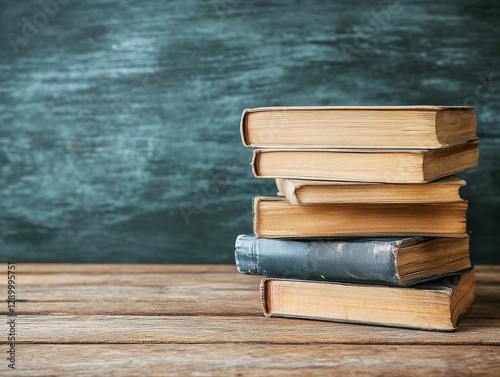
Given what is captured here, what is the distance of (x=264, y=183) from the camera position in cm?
195

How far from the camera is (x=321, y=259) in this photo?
1251mm

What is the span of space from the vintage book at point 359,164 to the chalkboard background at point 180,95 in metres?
0.59

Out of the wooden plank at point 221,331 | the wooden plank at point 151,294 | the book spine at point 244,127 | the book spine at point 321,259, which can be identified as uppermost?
the book spine at point 244,127

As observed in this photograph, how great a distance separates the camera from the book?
1210mm

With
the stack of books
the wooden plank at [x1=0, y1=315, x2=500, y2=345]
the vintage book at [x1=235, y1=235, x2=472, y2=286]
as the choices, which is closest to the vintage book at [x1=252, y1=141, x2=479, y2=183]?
the stack of books

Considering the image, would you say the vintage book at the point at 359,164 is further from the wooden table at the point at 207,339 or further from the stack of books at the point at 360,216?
the wooden table at the point at 207,339

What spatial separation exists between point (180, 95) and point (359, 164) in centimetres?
85

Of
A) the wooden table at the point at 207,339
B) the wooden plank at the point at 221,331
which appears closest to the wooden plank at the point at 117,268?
the wooden table at the point at 207,339

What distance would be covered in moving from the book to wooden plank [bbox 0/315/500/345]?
0.22m

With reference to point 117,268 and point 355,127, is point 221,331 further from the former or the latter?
point 117,268

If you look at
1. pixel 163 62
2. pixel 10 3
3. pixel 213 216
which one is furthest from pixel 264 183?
pixel 10 3

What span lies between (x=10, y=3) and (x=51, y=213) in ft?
1.94

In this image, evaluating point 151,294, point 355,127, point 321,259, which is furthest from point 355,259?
point 151,294

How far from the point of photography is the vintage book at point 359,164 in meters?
1.17
